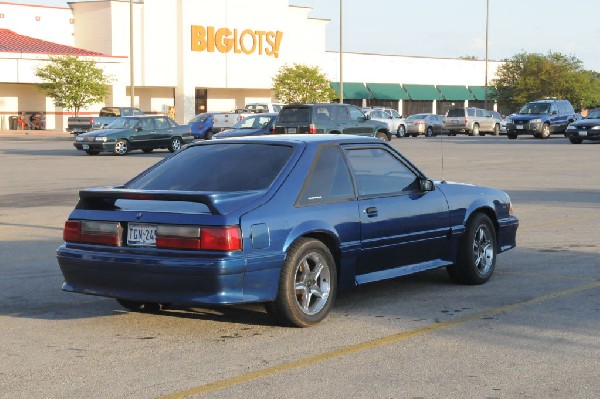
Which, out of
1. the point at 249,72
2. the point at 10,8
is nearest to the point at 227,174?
the point at 10,8

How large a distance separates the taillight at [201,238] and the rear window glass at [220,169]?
71 centimetres

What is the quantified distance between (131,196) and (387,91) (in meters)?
83.9

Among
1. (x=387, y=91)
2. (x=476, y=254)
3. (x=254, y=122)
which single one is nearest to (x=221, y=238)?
(x=476, y=254)

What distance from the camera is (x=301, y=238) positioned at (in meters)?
7.72

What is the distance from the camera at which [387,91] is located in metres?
90.6

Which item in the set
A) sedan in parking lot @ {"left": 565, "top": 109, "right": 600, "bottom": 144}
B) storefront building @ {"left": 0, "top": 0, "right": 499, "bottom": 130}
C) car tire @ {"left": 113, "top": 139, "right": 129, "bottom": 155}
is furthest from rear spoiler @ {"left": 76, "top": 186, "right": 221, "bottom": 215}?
storefront building @ {"left": 0, "top": 0, "right": 499, "bottom": 130}

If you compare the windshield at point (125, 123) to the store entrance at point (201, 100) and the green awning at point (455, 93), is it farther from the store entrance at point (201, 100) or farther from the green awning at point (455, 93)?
the green awning at point (455, 93)


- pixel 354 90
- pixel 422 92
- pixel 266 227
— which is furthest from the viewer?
pixel 422 92

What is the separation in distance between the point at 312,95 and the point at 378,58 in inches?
689

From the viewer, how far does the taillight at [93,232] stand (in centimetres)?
759

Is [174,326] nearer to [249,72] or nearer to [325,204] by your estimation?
[325,204]

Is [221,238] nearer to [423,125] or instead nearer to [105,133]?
[105,133]

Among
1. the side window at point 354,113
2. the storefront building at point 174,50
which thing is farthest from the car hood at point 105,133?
the storefront building at point 174,50

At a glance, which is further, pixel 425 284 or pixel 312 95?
pixel 312 95
